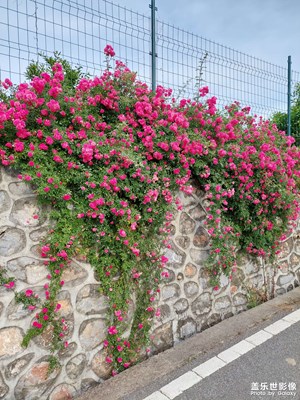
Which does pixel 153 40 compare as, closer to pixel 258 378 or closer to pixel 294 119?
pixel 258 378

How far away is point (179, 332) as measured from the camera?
123 inches

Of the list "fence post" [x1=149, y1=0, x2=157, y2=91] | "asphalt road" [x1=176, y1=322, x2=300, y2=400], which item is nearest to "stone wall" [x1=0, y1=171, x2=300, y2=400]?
"asphalt road" [x1=176, y1=322, x2=300, y2=400]

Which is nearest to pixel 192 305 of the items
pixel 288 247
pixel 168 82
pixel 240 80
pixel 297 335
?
pixel 297 335

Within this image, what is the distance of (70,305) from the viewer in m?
2.44

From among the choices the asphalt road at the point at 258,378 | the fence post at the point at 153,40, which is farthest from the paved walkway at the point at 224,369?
the fence post at the point at 153,40

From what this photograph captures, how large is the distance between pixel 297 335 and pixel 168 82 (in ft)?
10.1

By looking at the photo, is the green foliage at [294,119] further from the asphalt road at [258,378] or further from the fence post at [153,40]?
the asphalt road at [258,378]

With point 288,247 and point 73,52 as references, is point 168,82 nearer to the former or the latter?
point 73,52

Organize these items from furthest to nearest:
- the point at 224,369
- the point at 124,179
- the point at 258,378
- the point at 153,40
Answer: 1. the point at 153,40
2. the point at 124,179
3. the point at 224,369
4. the point at 258,378

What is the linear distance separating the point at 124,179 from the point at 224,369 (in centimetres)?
162

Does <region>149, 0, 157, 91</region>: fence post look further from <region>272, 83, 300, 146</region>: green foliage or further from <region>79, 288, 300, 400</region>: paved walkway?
<region>272, 83, 300, 146</region>: green foliage

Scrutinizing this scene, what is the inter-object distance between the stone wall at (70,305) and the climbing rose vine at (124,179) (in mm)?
78

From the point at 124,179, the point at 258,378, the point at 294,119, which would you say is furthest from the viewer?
the point at 294,119

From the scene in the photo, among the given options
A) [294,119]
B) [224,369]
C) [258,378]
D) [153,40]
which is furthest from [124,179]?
[294,119]
